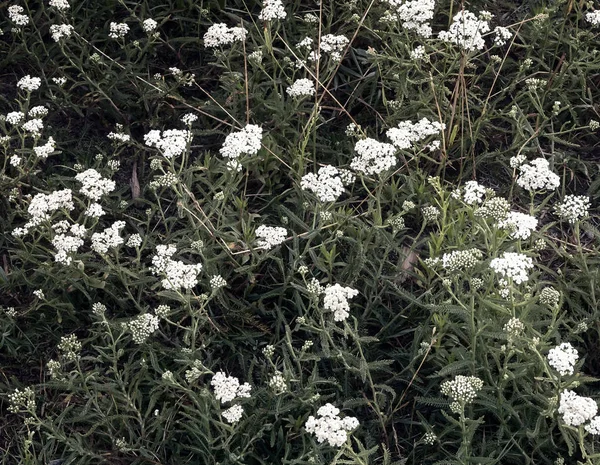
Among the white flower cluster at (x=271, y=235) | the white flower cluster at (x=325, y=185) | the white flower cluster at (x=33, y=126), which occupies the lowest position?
the white flower cluster at (x=271, y=235)

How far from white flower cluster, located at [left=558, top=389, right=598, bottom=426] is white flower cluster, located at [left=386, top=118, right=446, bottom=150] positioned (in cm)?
178

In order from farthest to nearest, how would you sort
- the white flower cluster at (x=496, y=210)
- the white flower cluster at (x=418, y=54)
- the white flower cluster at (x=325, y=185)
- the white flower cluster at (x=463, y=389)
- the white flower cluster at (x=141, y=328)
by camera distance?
1. the white flower cluster at (x=418, y=54)
2. the white flower cluster at (x=325, y=185)
3. the white flower cluster at (x=141, y=328)
4. the white flower cluster at (x=496, y=210)
5. the white flower cluster at (x=463, y=389)

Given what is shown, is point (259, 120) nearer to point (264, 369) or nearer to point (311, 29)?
point (311, 29)

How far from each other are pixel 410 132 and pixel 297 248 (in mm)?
1015

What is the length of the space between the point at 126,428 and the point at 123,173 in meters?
2.06

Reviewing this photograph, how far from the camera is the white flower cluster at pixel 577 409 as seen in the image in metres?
3.23

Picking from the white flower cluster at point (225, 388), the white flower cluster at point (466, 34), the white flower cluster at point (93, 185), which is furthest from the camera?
the white flower cluster at point (466, 34)

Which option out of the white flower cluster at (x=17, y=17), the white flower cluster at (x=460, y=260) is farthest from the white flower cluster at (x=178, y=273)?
the white flower cluster at (x=17, y=17)

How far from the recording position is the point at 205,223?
15.1 feet

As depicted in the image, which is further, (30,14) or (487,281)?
(30,14)

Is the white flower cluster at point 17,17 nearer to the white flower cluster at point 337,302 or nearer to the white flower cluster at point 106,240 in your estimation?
the white flower cluster at point 106,240

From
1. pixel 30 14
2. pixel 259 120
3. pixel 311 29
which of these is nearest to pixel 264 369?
pixel 259 120

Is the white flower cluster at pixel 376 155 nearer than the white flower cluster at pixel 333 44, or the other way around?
the white flower cluster at pixel 376 155

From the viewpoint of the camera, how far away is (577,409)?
3.25 meters
